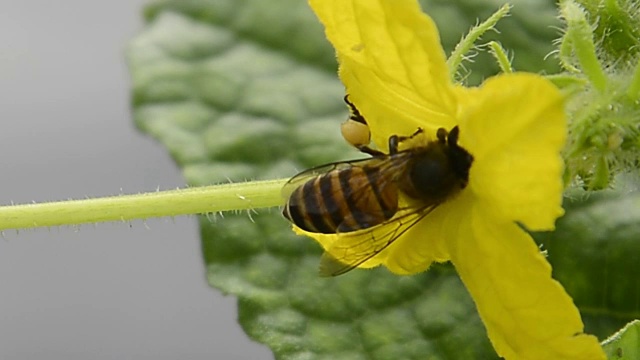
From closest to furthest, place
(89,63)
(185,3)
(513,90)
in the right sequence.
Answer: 1. (513,90)
2. (185,3)
3. (89,63)

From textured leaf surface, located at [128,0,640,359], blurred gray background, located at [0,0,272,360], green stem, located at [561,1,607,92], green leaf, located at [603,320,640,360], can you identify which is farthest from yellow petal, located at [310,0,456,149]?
blurred gray background, located at [0,0,272,360]

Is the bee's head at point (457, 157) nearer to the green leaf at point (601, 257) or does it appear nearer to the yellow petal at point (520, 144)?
the yellow petal at point (520, 144)

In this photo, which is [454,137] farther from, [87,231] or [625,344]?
[87,231]

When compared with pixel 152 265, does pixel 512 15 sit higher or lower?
higher

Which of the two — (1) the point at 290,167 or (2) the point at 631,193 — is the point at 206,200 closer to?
(1) the point at 290,167

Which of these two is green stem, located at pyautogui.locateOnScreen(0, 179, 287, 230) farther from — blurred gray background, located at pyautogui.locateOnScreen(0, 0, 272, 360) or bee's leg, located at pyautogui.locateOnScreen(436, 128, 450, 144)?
blurred gray background, located at pyautogui.locateOnScreen(0, 0, 272, 360)

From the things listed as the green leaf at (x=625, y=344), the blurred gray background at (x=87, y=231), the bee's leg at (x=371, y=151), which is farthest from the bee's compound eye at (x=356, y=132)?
the blurred gray background at (x=87, y=231)

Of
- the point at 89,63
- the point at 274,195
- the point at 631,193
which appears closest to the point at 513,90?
the point at 274,195

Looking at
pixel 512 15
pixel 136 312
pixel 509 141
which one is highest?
pixel 509 141
